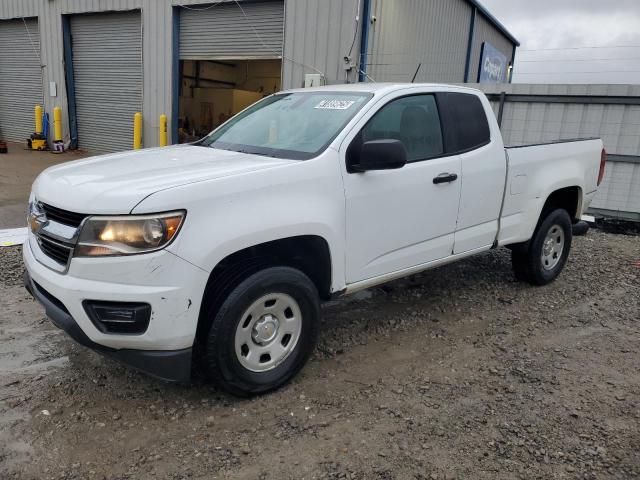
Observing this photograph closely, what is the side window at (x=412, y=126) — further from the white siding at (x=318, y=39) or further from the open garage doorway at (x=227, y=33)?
the open garage doorway at (x=227, y=33)

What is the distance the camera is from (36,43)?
15273 millimetres

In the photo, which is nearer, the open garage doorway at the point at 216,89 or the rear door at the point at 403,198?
the rear door at the point at 403,198

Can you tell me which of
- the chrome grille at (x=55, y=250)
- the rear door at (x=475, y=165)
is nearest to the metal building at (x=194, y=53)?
the rear door at (x=475, y=165)

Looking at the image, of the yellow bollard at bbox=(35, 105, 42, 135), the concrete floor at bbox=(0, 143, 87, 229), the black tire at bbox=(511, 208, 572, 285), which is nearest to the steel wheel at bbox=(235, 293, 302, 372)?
the black tire at bbox=(511, 208, 572, 285)

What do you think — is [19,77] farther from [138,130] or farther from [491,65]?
[491,65]

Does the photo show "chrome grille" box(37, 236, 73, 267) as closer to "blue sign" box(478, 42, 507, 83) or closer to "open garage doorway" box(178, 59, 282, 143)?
"open garage doorway" box(178, 59, 282, 143)

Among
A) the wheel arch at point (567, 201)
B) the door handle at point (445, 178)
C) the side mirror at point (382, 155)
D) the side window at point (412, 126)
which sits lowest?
the wheel arch at point (567, 201)

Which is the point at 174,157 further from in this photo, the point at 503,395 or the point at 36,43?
the point at 36,43

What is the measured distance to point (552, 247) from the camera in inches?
213

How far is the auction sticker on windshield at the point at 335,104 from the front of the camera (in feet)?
12.2

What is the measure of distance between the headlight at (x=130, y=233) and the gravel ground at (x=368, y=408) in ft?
3.40

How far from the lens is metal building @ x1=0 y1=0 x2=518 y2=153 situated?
10117mm

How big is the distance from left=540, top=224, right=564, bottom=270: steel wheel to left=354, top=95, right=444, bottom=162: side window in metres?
1.97

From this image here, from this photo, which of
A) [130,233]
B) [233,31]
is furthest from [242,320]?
[233,31]
